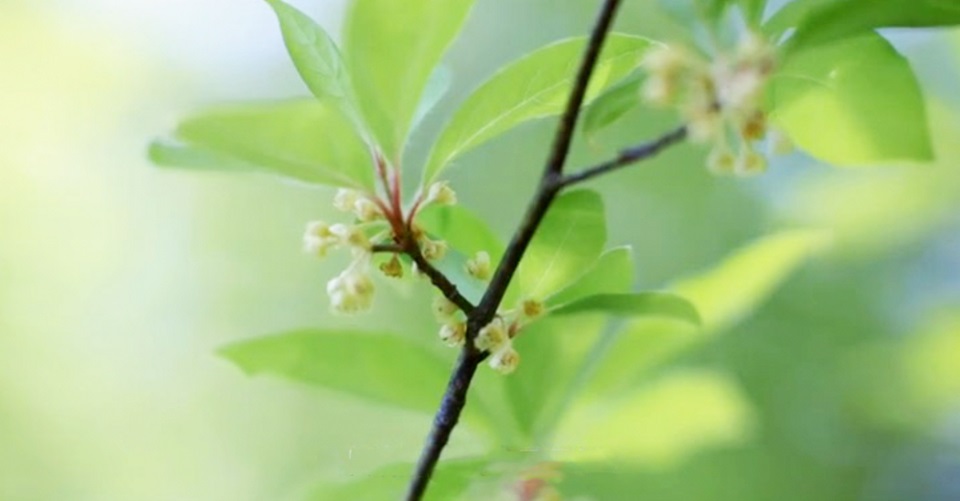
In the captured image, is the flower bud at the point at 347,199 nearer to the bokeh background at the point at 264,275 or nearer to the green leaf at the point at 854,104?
the green leaf at the point at 854,104

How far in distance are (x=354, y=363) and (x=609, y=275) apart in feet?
0.51

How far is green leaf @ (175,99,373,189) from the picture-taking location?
0.43 metres

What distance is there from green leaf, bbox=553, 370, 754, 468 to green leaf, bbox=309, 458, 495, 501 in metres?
0.11

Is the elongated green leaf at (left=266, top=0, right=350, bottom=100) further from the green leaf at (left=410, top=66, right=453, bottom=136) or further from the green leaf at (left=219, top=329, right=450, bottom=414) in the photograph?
the green leaf at (left=219, top=329, right=450, bottom=414)

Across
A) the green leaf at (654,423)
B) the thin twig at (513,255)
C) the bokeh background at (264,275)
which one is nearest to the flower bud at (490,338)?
the thin twig at (513,255)

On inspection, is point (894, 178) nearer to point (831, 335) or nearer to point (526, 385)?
point (831, 335)

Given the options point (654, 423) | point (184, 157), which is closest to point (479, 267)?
point (184, 157)

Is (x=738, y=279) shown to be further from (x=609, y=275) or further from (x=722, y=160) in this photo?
(x=722, y=160)

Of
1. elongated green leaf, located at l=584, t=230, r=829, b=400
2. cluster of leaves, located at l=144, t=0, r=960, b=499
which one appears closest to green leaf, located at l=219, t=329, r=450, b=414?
cluster of leaves, located at l=144, t=0, r=960, b=499

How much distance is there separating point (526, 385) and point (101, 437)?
0.75 metres

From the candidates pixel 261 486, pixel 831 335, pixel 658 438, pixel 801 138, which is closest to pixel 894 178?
pixel 831 335

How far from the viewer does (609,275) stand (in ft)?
1.74

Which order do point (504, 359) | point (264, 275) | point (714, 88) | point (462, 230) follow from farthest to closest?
point (264, 275)
point (462, 230)
point (504, 359)
point (714, 88)

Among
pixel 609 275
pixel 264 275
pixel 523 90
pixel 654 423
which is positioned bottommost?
pixel 264 275
